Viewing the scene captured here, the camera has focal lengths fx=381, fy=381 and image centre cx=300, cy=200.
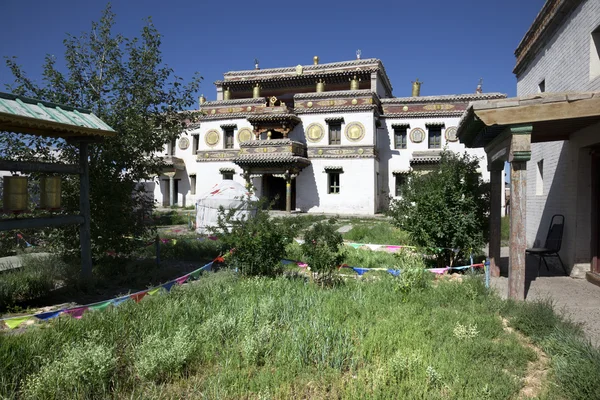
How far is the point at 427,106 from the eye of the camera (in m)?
25.8

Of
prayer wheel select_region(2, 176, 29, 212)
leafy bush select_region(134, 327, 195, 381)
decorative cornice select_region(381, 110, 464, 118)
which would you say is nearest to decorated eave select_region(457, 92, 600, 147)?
leafy bush select_region(134, 327, 195, 381)

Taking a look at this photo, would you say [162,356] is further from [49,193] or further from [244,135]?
[244,135]

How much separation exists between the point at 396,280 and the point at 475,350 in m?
2.58

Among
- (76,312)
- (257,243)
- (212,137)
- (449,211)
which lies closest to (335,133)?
(212,137)

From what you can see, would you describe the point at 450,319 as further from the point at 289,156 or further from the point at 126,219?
the point at 289,156

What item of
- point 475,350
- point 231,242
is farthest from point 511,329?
point 231,242

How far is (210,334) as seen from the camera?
440cm

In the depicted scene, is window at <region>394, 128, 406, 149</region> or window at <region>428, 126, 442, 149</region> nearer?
window at <region>428, 126, 442, 149</region>

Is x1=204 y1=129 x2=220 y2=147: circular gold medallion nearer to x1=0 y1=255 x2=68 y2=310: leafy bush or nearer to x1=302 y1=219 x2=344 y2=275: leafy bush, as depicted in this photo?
x1=0 y1=255 x2=68 y2=310: leafy bush

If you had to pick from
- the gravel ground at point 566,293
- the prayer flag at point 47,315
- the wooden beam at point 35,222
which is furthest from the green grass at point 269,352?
the wooden beam at point 35,222

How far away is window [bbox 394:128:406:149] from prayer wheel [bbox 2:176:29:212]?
78.2ft

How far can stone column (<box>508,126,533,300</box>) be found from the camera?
218 inches

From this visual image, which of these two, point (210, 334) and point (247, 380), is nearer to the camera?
point (247, 380)

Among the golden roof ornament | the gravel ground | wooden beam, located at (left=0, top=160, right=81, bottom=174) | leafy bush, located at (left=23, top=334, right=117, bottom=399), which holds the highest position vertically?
the golden roof ornament
